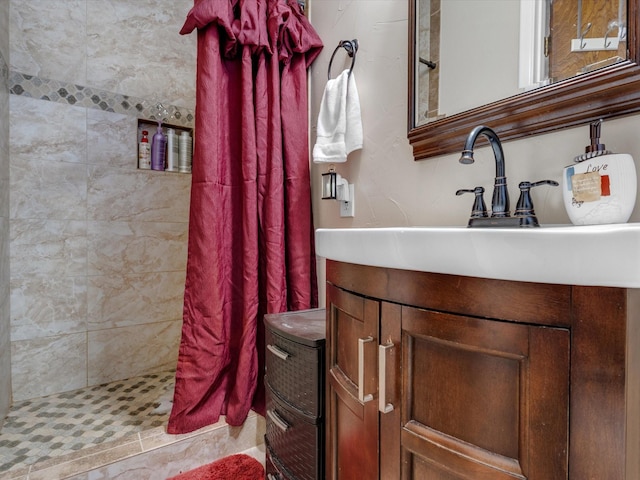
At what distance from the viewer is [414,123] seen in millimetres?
1039

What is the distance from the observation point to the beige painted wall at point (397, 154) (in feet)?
2.41

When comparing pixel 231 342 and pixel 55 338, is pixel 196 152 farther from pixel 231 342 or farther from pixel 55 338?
pixel 55 338

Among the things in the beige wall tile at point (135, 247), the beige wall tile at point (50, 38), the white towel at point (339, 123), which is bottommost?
the beige wall tile at point (135, 247)

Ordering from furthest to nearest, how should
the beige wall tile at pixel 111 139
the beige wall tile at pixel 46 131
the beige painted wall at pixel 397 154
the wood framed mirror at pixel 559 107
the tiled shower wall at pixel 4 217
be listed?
the beige wall tile at pixel 111 139 < the beige wall tile at pixel 46 131 < the tiled shower wall at pixel 4 217 < the beige painted wall at pixel 397 154 < the wood framed mirror at pixel 559 107

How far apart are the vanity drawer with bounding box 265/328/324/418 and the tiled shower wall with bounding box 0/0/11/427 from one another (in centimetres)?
137

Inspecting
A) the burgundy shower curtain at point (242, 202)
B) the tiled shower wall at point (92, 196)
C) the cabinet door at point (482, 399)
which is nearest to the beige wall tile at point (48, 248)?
the tiled shower wall at point (92, 196)

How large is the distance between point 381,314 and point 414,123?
28.8 inches

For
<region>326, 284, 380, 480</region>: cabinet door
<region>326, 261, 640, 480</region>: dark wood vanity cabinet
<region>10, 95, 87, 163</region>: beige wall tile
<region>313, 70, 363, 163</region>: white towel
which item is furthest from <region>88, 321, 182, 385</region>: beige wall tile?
<region>326, 261, 640, 480</region>: dark wood vanity cabinet

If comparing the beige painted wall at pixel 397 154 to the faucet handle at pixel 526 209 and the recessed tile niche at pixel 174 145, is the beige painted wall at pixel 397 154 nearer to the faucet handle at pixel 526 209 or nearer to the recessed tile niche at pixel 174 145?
the faucet handle at pixel 526 209

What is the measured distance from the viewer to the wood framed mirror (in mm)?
620

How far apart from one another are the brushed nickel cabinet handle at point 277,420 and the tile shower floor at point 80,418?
69 centimetres

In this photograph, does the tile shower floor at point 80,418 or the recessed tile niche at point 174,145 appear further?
the recessed tile niche at point 174,145

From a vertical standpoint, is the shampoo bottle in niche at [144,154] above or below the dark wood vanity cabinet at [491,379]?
above

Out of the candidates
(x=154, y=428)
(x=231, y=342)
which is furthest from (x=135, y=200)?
(x=154, y=428)
